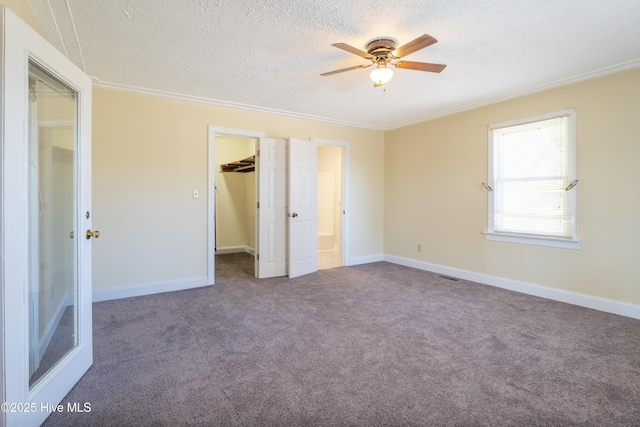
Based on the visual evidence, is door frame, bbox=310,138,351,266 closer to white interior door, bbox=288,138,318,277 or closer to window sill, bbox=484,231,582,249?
white interior door, bbox=288,138,318,277

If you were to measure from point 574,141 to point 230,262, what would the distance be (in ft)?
17.7

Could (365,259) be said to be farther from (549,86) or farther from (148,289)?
(549,86)

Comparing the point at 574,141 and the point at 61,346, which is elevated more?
the point at 574,141

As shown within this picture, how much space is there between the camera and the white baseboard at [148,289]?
358cm

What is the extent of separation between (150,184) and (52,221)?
190 centimetres

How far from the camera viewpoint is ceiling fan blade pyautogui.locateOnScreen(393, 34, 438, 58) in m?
2.13

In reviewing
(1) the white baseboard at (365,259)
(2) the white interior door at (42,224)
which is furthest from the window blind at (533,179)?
(2) the white interior door at (42,224)

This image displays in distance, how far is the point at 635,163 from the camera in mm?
3002

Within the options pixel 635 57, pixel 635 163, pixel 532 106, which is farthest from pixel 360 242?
pixel 635 57

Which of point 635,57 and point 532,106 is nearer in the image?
point 635,57

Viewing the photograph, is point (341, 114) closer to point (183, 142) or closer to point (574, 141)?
point (183, 142)

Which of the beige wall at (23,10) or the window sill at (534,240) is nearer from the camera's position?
the beige wall at (23,10)

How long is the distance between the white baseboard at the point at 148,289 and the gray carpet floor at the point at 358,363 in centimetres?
14

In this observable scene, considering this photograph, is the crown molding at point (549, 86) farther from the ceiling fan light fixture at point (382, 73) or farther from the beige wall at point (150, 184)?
the beige wall at point (150, 184)
